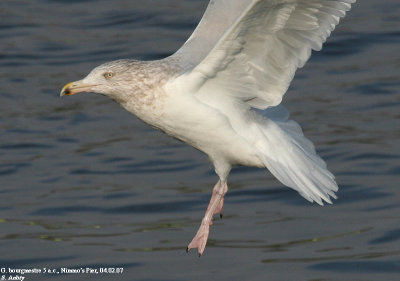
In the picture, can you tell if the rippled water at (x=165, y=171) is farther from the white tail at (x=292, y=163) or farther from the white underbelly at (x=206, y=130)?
the white underbelly at (x=206, y=130)

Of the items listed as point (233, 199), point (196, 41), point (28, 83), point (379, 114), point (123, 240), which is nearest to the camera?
point (196, 41)

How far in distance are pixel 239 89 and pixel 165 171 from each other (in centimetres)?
330

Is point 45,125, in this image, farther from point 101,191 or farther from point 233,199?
point 233,199

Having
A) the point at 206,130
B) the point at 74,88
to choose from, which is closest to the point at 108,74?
the point at 74,88

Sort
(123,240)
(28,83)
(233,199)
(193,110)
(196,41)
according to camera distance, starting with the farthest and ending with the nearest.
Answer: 1. (28,83)
2. (233,199)
3. (123,240)
4. (196,41)
5. (193,110)

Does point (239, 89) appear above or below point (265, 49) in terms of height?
below

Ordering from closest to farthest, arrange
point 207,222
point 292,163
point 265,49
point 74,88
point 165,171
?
point 265,49
point 74,88
point 292,163
point 207,222
point 165,171

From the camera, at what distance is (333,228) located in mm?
9445

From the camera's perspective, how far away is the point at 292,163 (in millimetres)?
7859

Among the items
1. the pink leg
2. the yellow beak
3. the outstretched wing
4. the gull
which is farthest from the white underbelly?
the yellow beak

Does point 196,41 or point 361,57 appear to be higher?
point 196,41

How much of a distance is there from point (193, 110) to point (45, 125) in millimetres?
4887

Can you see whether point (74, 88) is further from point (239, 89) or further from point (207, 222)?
point (207, 222)

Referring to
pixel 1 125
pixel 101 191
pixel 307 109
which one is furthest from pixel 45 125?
pixel 307 109
